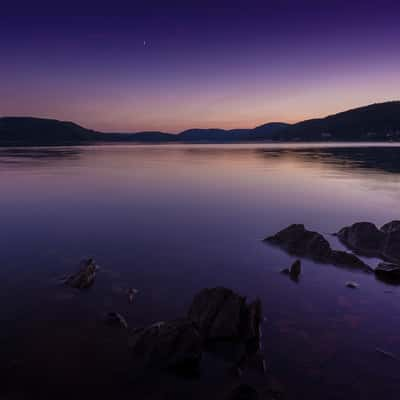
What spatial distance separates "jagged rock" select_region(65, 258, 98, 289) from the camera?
48.7 ft

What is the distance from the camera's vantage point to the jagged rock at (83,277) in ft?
48.7

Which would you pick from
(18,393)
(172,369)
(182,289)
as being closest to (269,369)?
(172,369)

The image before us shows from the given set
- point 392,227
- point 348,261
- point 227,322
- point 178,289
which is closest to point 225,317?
point 227,322

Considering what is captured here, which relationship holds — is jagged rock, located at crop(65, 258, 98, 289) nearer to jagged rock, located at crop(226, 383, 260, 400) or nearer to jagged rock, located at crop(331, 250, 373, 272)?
jagged rock, located at crop(226, 383, 260, 400)

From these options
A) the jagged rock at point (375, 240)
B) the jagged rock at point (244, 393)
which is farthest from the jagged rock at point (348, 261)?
the jagged rock at point (244, 393)

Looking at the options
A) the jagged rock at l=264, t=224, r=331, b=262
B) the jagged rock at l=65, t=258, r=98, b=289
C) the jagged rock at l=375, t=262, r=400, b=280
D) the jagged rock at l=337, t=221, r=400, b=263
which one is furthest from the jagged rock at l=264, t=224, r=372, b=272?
the jagged rock at l=65, t=258, r=98, b=289

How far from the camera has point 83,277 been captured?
49.5 ft

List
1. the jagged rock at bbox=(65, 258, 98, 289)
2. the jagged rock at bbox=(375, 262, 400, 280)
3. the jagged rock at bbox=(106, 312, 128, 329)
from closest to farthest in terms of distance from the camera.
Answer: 1. the jagged rock at bbox=(106, 312, 128, 329)
2. the jagged rock at bbox=(65, 258, 98, 289)
3. the jagged rock at bbox=(375, 262, 400, 280)

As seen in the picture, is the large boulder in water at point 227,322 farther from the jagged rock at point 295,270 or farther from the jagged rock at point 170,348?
the jagged rock at point 295,270

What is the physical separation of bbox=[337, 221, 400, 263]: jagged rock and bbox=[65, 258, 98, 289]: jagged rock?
16993 millimetres

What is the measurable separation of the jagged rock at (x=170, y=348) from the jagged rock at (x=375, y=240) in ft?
47.7

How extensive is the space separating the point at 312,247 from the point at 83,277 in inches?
545

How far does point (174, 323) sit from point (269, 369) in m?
3.40

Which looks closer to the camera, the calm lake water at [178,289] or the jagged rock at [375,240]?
the calm lake water at [178,289]
